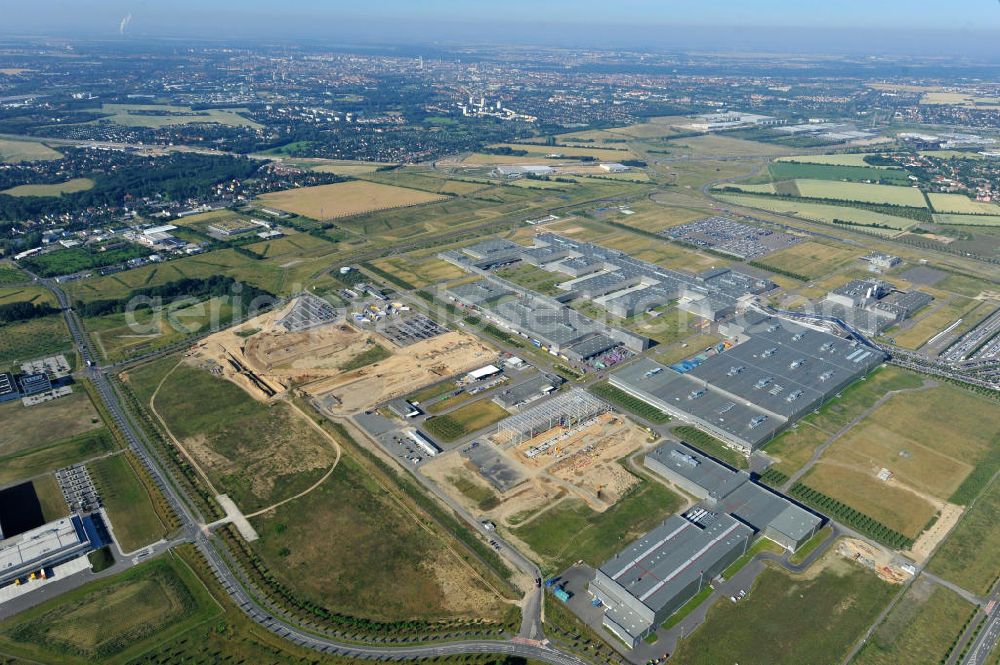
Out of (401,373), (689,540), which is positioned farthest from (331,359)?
(689,540)

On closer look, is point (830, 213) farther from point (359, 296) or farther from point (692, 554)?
point (692, 554)

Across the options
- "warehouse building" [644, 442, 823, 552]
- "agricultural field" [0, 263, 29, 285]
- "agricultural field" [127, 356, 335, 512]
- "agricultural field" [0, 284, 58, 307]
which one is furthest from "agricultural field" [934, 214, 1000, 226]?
"agricultural field" [0, 263, 29, 285]

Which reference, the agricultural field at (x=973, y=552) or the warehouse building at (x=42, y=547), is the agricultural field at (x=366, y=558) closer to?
the warehouse building at (x=42, y=547)

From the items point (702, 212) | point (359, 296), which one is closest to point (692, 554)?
point (359, 296)

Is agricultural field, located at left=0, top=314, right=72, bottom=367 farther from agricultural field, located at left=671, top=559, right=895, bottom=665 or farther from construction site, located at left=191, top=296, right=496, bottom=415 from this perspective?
agricultural field, located at left=671, top=559, right=895, bottom=665

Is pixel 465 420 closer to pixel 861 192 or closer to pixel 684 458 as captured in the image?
pixel 684 458
